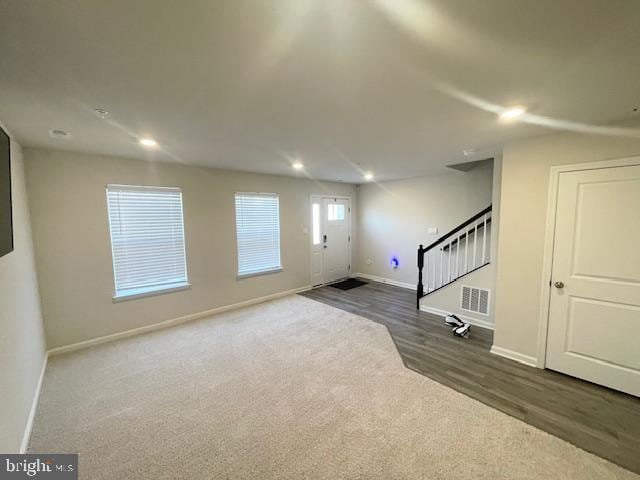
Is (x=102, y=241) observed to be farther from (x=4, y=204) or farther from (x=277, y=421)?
(x=277, y=421)

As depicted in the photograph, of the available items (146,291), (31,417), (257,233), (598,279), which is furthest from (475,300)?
(31,417)

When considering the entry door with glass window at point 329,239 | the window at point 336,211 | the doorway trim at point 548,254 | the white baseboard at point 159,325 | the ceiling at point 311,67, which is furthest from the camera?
the window at point 336,211

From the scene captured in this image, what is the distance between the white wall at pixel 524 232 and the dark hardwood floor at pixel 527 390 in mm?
361

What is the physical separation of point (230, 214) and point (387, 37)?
3.78m

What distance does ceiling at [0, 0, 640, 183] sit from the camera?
3.39 ft

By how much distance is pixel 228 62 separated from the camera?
4.50 feet

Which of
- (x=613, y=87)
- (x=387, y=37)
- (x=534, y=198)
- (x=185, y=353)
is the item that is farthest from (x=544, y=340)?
(x=185, y=353)

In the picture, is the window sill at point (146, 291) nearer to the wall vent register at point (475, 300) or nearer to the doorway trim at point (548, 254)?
the wall vent register at point (475, 300)

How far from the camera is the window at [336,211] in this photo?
20.1 ft

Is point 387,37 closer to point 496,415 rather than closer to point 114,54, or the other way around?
point 114,54

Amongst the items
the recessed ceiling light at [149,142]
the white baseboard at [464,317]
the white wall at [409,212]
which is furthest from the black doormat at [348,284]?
the recessed ceiling light at [149,142]

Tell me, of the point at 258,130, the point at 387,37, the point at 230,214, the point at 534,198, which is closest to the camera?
the point at 387,37

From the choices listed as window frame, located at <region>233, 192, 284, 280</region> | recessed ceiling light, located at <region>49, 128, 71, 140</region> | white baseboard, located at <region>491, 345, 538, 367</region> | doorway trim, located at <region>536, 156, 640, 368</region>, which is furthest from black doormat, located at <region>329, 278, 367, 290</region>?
recessed ceiling light, located at <region>49, 128, 71, 140</region>

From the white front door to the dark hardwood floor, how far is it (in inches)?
9.2
